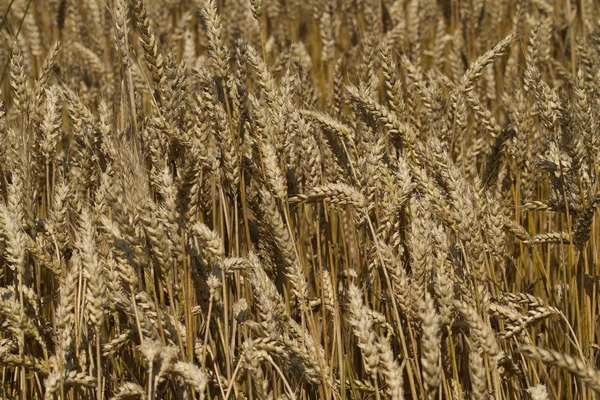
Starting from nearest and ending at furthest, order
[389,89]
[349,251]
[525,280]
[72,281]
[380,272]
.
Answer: [72,281], [380,272], [389,89], [525,280], [349,251]

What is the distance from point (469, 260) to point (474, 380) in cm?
36

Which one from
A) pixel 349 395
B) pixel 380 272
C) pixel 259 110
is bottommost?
pixel 349 395

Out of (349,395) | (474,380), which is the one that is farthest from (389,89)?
(474,380)

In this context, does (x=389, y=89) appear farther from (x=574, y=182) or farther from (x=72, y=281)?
(x=72, y=281)

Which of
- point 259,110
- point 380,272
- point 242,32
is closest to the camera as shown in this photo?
point 259,110

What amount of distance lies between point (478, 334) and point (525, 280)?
39.1 inches

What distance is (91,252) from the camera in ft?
5.28

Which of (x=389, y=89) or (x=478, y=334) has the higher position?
(x=389, y=89)

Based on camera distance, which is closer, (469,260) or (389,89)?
(469,260)

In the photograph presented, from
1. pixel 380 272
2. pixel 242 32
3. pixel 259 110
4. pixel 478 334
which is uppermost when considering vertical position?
pixel 242 32

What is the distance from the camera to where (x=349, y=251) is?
2711 millimetres

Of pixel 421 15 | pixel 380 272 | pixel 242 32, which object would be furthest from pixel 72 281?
pixel 421 15

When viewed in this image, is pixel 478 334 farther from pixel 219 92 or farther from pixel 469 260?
pixel 219 92

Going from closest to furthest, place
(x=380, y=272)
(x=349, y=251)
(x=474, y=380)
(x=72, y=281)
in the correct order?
(x=474, y=380)
(x=72, y=281)
(x=380, y=272)
(x=349, y=251)
